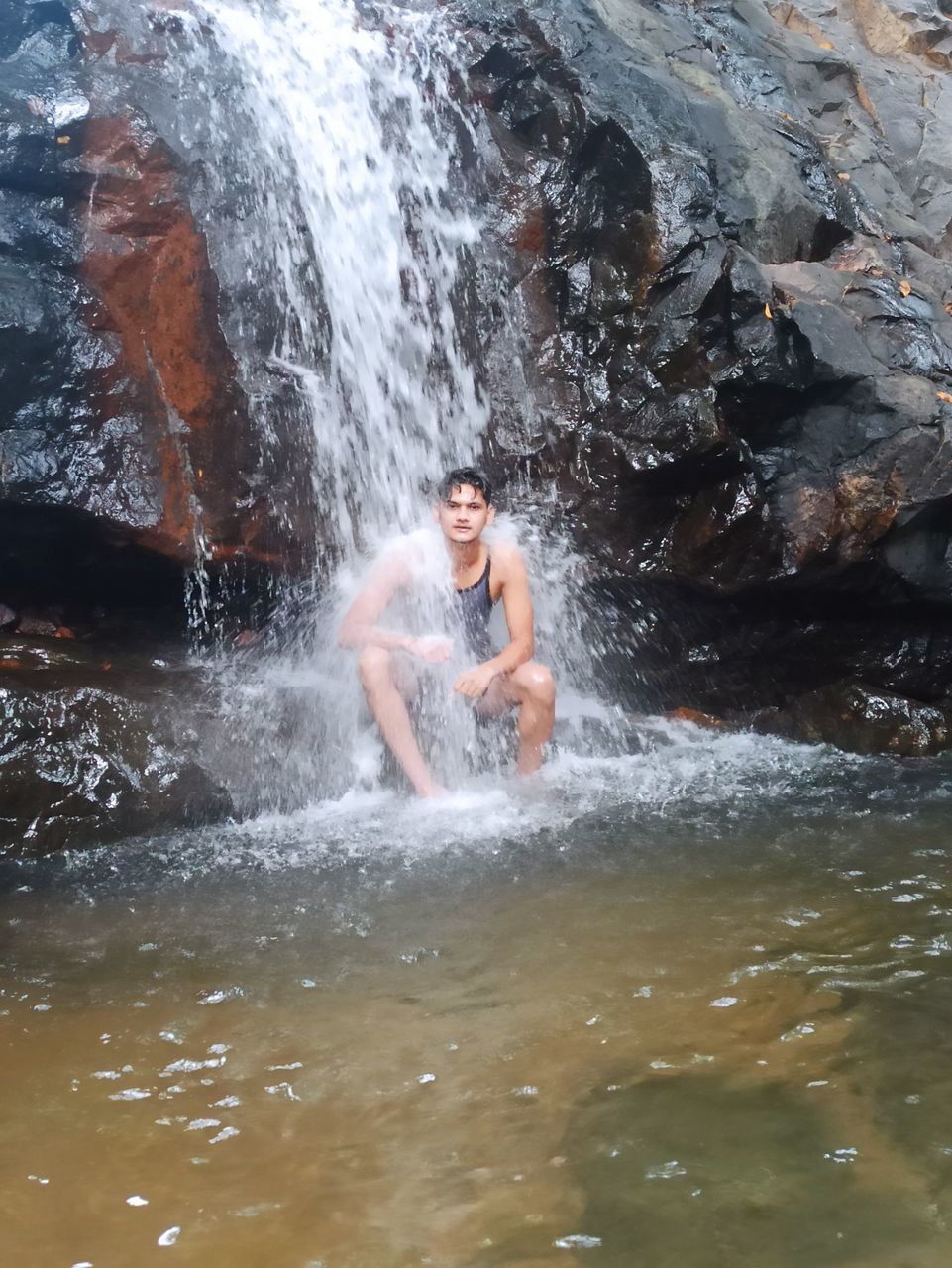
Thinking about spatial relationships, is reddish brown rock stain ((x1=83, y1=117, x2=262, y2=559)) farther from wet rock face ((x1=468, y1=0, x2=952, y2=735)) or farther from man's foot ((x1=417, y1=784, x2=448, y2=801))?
man's foot ((x1=417, y1=784, x2=448, y2=801))

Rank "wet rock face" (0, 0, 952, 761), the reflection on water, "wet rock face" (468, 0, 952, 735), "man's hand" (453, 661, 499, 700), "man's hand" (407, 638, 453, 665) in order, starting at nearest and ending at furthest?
the reflection on water
"man's hand" (407, 638, 453, 665)
"man's hand" (453, 661, 499, 700)
"wet rock face" (0, 0, 952, 761)
"wet rock face" (468, 0, 952, 735)

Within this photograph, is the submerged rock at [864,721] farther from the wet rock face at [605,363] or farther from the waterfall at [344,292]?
the waterfall at [344,292]

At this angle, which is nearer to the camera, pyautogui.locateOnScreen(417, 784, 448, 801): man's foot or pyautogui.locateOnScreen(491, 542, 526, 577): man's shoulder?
pyautogui.locateOnScreen(417, 784, 448, 801): man's foot

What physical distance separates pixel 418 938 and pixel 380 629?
1968 mm

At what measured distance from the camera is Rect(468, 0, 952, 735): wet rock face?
5.61 metres

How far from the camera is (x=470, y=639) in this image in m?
5.25

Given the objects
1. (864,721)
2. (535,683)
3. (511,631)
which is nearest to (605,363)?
(511,631)

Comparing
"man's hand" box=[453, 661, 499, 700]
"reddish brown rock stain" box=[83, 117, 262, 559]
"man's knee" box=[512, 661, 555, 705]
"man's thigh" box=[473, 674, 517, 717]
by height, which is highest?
"reddish brown rock stain" box=[83, 117, 262, 559]

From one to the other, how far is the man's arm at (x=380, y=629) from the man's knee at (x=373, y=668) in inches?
1.4

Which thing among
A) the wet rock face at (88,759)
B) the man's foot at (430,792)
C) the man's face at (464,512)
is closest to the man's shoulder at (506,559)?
the man's face at (464,512)

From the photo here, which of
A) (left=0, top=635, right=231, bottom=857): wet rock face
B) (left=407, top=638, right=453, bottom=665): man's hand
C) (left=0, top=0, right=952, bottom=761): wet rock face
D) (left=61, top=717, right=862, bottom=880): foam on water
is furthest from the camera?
(left=0, top=0, right=952, bottom=761): wet rock face

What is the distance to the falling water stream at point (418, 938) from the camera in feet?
6.26

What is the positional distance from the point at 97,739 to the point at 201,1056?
7.80ft

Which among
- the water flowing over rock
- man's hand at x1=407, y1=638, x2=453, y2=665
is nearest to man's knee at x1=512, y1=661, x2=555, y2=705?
man's hand at x1=407, y1=638, x2=453, y2=665
